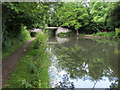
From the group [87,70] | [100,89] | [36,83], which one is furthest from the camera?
[87,70]

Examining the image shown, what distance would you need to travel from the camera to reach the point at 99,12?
104 ft

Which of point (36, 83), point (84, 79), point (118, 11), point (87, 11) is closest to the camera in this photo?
point (36, 83)

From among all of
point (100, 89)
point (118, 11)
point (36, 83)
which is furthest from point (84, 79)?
point (118, 11)

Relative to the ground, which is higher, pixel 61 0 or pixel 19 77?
pixel 61 0

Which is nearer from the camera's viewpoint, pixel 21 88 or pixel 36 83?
pixel 21 88

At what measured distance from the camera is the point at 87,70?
7.34 meters

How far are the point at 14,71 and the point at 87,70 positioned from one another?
3705mm

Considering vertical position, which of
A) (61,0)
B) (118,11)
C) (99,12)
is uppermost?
(99,12)

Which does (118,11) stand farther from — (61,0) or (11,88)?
(11,88)

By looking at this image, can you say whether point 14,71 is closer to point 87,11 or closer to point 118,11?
point 118,11

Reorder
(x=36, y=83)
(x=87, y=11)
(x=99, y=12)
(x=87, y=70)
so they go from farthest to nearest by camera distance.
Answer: (x=87, y=11), (x=99, y=12), (x=87, y=70), (x=36, y=83)

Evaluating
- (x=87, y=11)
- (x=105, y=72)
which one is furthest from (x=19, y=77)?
(x=87, y=11)

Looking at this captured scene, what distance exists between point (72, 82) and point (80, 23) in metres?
35.3

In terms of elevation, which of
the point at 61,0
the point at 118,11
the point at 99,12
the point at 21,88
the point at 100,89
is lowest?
the point at 100,89
